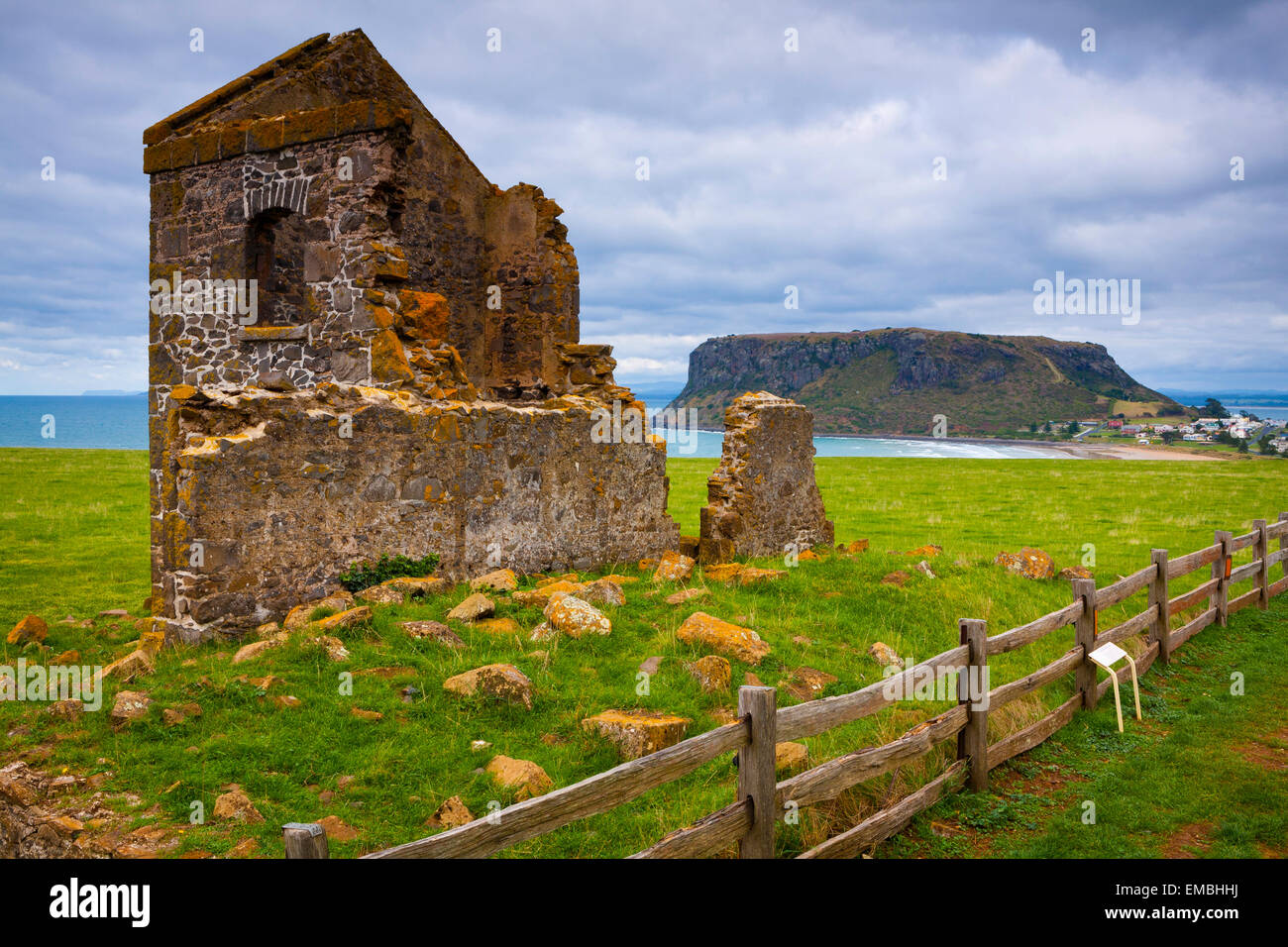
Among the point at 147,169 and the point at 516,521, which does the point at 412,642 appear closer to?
the point at 516,521

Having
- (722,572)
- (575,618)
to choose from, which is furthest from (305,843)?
(722,572)

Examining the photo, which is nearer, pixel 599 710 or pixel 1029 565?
pixel 599 710

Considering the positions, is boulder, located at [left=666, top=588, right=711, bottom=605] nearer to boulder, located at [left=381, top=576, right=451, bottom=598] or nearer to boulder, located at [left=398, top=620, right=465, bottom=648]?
boulder, located at [left=381, top=576, right=451, bottom=598]

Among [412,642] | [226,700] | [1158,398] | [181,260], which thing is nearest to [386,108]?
[181,260]

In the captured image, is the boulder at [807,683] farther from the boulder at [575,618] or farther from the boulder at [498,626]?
the boulder at [498,626]

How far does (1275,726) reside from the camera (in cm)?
866

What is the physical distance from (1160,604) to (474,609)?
8.37 meters

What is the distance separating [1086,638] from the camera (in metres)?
8.80

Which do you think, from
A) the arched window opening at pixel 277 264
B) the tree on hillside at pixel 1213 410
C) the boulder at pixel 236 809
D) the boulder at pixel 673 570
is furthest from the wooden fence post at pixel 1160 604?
the tree on hillside at pixel 1213 410

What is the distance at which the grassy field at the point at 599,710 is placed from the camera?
6145 mm

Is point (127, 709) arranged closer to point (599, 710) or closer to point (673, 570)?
point (599, 710)

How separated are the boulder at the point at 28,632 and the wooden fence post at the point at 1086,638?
12.4m
